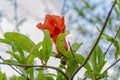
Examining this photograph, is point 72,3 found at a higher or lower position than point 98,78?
higher

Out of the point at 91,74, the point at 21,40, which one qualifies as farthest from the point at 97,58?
the point at 21,40

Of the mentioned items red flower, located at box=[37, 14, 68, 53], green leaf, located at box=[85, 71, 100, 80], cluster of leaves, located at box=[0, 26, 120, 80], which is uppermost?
Answer: red flower, located at box=[37, 14, 68, 53]

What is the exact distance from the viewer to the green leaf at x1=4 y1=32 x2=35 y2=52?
943 mm

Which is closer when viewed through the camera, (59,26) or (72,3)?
(59,26)

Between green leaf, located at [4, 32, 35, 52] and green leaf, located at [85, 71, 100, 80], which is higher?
green leaf, located at [4, 32, 35, 52]

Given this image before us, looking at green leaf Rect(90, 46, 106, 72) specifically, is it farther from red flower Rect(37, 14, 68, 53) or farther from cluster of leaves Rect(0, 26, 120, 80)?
red flower Rect(37, 14, 68, 53)

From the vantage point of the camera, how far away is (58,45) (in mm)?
942

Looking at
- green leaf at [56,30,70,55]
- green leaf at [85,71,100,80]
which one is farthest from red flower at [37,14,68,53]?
green leaf at [85,71,100,80]

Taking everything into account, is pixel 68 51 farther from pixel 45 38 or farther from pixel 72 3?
pixel 72 3

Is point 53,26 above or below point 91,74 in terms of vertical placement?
above

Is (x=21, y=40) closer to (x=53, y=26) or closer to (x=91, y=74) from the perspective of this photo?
(x=53, y=26)

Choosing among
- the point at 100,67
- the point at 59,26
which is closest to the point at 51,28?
the point at 59,26

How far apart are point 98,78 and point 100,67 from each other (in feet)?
0.09

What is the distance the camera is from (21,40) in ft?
3.11
